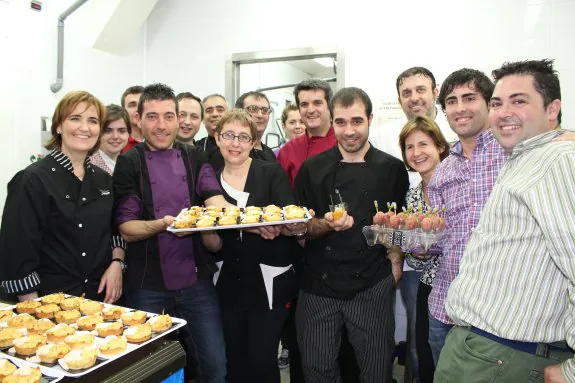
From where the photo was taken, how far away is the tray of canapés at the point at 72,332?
1.42 metres

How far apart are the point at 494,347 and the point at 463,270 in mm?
306

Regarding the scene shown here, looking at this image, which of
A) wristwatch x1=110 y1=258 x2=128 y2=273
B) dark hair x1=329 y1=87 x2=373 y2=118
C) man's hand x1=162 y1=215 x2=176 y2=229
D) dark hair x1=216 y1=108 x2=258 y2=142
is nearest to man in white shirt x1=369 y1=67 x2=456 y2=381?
dark hair x1=329 y1=87 x2=373 y2=118

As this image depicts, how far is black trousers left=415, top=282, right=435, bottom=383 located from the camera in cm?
236

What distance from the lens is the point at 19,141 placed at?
4.02 meters

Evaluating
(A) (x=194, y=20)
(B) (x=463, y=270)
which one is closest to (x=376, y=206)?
(B) (x=463, y=270)

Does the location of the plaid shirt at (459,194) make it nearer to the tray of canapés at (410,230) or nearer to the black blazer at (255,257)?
the tray of canapés at (410,230)

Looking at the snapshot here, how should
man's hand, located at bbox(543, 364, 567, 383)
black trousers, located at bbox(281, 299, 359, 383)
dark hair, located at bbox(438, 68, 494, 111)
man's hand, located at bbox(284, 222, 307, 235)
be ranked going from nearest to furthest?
man's hand, located at bbox(543, 364, 567, 383) < dark hair, located at bbox(438, 68, 494, 111) < man's hand, located at bbox(284, 222, 307, 235) < black trousers, located at bbox(281, 299, 359, 383)

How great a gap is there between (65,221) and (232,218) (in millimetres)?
860

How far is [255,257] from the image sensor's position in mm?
2521

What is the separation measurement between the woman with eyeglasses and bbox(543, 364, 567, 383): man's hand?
1.34 meters

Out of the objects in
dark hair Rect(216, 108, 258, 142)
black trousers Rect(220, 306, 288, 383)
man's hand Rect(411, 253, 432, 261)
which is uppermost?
dark hair Rect(216, 108, 258, 142)

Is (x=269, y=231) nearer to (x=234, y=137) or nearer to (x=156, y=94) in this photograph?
(x=234, y=137)

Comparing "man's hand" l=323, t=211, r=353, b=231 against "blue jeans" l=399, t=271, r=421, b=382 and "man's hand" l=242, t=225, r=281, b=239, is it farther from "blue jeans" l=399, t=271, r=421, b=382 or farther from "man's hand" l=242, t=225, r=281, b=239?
"blue jeans" l=399, t=271, r=421, b=382

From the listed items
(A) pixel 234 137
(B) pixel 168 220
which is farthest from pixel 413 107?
(B) pixel 168 220
